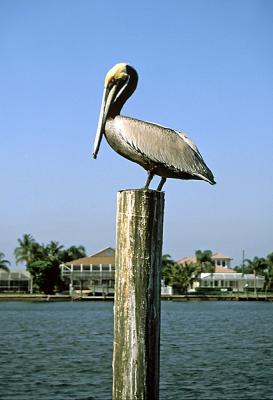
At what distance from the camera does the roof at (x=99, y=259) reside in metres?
104

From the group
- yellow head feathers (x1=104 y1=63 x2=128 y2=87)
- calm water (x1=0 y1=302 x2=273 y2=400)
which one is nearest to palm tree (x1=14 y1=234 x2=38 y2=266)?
calm water (x1=0 y1=302 x2=273 y2=400)

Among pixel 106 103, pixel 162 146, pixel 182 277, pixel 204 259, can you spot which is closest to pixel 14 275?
pixel 182 277

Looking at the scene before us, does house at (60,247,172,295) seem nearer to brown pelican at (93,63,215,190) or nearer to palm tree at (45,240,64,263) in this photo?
palm tree at (45,240,64,263)

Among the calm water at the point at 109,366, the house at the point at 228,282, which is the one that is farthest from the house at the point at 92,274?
the calm water at the point at 109,366

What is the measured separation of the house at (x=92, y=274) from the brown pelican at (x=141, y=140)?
91.7m

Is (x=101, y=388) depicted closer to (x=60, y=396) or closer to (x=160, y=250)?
(x=60, y=396)

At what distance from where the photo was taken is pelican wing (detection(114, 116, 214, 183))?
22.0 ft

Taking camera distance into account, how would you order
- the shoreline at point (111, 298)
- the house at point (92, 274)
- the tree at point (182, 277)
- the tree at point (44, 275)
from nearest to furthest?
the tree at point (44, 275)
the shoreline at point (111, 298)
the house at point (92, 274)
the tree at point (182, 277)

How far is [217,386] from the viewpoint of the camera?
1939 centimetres

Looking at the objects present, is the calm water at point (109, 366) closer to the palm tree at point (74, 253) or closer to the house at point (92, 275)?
the house at point (92, 275)

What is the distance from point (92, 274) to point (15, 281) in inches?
569

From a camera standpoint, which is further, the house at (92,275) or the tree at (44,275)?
the house at (92,275)

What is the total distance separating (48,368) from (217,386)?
6.28 meters

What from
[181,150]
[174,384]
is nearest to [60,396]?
[174,384]
